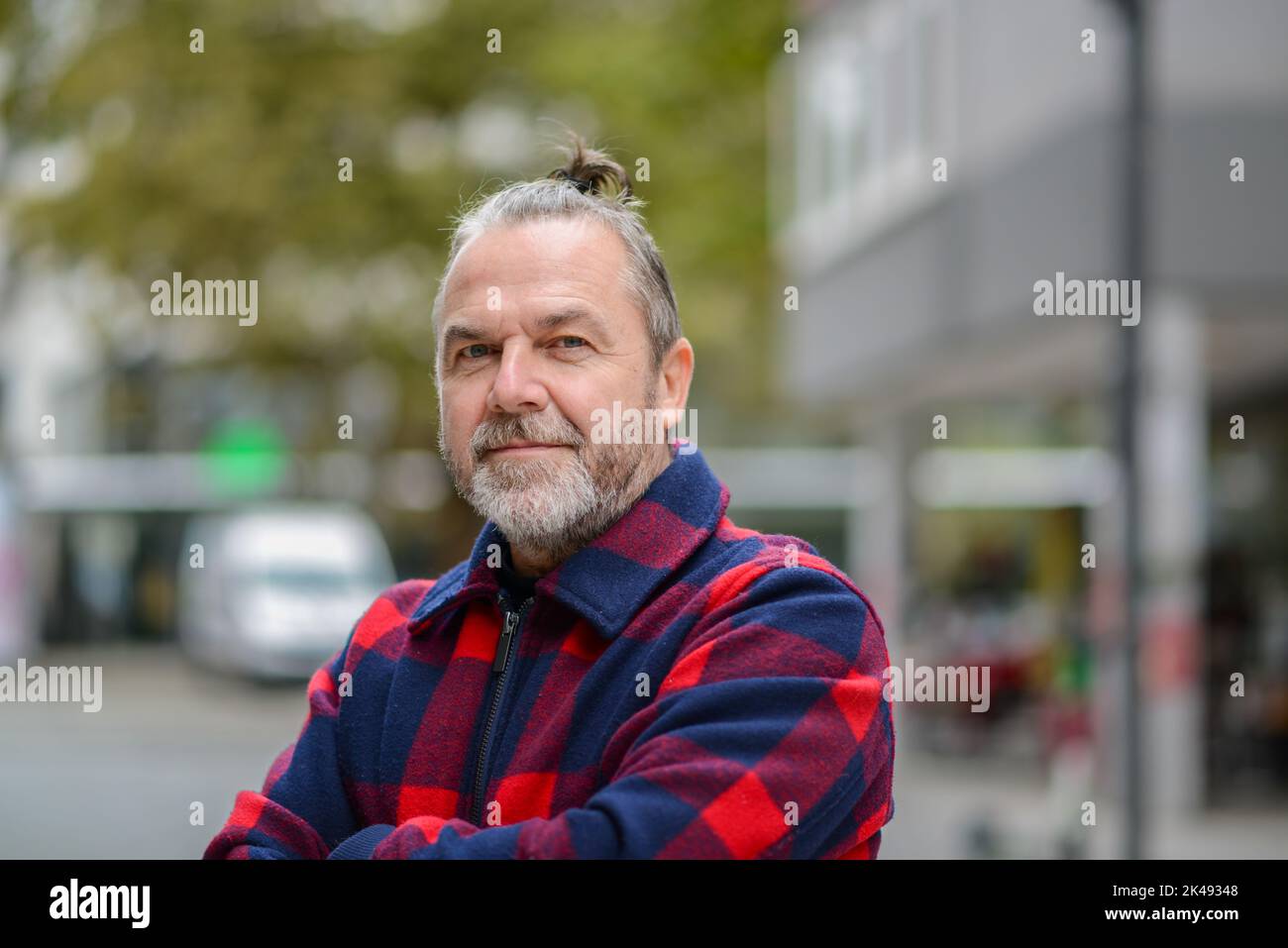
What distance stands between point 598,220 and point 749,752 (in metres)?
0.70

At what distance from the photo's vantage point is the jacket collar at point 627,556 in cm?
218

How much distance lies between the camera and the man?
2.00m

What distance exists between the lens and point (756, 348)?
33.8 meters

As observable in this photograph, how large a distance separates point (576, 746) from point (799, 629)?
0.29 metres

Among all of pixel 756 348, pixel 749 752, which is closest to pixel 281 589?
pixel 756 348

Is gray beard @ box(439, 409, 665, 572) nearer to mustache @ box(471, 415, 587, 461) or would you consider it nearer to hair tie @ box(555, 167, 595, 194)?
mustache @ box(471, 415, 587, 461)

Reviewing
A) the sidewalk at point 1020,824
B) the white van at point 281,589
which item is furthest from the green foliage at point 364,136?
the sidewalk at point 1020,824

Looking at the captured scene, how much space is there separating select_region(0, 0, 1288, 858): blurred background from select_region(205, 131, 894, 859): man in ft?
5.55

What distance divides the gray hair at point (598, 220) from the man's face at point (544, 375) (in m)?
0.02

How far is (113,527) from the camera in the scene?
30.2m

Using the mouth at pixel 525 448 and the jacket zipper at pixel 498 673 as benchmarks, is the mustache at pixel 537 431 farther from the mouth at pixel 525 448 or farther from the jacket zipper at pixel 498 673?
the jacket zipper at pixel 498 673

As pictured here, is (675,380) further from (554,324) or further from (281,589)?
(281,589)
